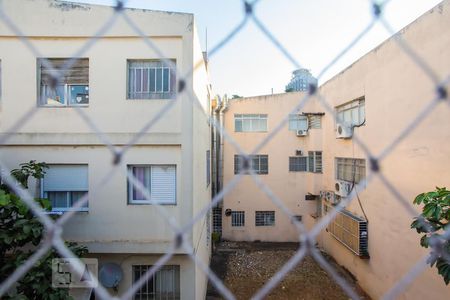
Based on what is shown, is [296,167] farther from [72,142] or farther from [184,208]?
[72,142]

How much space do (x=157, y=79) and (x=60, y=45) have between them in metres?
1.41

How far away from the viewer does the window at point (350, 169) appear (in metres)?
6.68

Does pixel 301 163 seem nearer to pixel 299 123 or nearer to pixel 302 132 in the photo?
pixel 302 132

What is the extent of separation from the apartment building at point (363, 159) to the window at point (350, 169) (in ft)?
0.09

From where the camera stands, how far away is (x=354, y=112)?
23.4ft

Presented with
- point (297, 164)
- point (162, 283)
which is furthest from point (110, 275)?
point (297, 164)

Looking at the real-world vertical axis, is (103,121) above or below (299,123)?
below

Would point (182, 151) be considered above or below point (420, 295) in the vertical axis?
above

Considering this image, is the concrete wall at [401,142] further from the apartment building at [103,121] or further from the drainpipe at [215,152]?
the drainpipe at [215,152]

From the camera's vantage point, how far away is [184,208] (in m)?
4.07

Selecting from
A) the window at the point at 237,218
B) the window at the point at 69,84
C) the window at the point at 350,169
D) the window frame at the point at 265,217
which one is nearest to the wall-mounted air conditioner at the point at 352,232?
the window at the point at 350,169

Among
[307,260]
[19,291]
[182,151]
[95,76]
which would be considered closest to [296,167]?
[307,260]

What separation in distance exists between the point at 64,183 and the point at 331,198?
22.6 feet

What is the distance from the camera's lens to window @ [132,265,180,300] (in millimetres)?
4340
